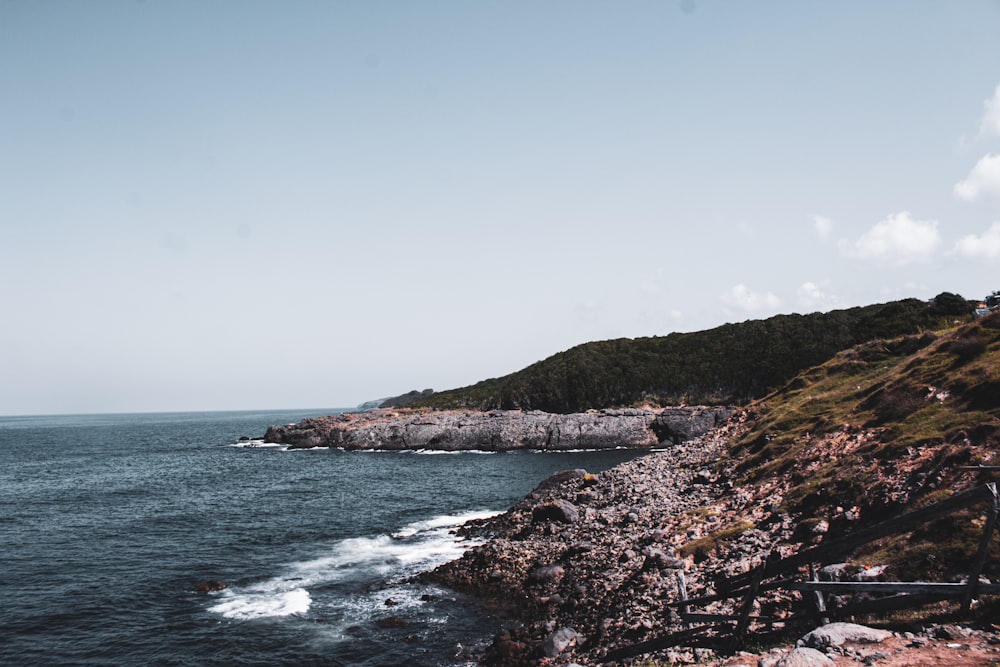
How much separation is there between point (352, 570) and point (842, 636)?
101 ft

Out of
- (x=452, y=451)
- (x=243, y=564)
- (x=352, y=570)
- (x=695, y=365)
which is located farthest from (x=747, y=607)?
(x=695, y=365)

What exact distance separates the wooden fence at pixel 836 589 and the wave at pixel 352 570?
62.1 ft

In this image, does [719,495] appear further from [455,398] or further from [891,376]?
[455,398]

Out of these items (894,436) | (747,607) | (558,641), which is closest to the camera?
(747,607)

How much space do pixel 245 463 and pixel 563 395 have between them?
74201 millimetres

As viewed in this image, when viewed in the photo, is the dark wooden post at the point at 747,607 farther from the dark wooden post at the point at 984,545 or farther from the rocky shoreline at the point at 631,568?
the dark wooden post at the point at 984,545

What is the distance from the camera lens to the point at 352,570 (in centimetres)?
3647

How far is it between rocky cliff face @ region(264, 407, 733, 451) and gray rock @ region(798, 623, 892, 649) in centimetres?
8637

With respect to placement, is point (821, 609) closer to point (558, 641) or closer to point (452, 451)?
point (558, 641)

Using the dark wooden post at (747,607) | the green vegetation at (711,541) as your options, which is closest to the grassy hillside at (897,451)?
the green vegetation at (711,541)

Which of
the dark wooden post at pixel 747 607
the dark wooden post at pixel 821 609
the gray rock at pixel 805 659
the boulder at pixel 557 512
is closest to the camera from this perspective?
the gray rock at pixel 805 659

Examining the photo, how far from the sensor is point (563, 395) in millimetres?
137500

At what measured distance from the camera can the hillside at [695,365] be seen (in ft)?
395

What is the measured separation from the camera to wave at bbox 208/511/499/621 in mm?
30562
